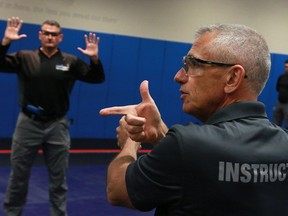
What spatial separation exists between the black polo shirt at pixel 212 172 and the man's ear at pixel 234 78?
0.34ft

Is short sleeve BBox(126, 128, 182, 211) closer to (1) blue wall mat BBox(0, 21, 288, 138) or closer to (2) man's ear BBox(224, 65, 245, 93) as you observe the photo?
(2) man's ear BBox(224, 65, 245, 93)

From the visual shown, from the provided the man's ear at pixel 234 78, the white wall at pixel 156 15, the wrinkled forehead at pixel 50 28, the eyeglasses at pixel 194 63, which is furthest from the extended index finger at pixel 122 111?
the white wall at pixel 156 15

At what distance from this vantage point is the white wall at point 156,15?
6.86m

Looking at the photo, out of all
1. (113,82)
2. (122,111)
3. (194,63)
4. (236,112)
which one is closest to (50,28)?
(122,111)

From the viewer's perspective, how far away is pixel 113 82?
747 centimetres

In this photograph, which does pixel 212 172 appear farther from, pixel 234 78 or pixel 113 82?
pixel 113 82

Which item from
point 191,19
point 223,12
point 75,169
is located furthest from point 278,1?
point 75,169

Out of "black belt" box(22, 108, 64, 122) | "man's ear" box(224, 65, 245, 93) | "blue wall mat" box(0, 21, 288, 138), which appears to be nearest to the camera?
"man's ear" box(224, 65, 245, 93)

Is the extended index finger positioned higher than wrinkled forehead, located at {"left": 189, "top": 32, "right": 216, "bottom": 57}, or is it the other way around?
wrinkled forehead, located at {"left": 189, "top": 32, "right": 216, "bottom": 57}

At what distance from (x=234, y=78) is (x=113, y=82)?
638 centimetres

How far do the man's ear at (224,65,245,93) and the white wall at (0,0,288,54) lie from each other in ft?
20.0

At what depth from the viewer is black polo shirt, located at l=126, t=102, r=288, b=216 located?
103cm

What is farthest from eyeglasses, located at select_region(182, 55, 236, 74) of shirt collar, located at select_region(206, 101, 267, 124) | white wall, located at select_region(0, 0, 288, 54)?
white wall, located at select_region(0, 0, 288, 54)

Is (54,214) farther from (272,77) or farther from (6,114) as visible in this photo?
(272,77)
